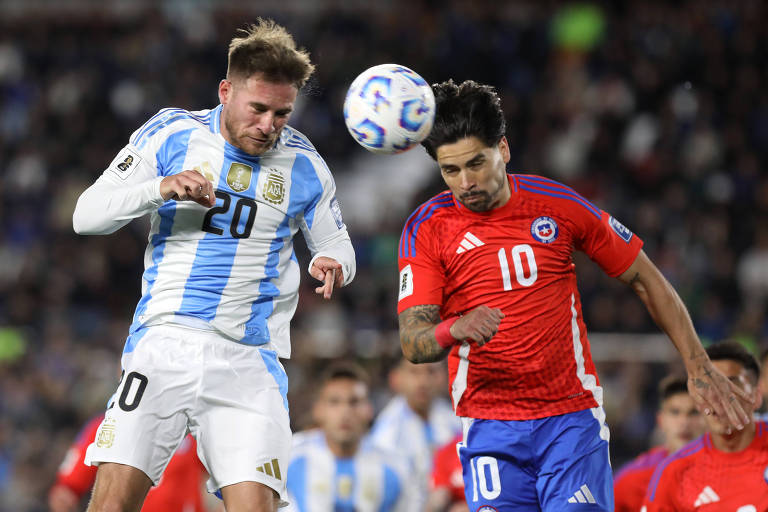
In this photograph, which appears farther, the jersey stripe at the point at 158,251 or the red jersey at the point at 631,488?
the red jersey at the point at 631,488

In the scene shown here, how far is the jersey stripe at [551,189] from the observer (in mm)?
4910

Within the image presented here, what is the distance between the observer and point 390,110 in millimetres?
4660

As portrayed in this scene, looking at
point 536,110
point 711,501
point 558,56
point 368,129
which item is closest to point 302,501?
point 711,501

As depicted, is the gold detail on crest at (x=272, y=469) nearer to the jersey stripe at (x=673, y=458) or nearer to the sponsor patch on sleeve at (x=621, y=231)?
the sponsor patch on sleeve at (x=621, y=231)

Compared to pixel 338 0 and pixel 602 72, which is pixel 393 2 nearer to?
pixel 338 0

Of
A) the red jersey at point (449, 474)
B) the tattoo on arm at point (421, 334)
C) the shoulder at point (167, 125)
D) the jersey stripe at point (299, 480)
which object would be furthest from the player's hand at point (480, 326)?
the red jersey at point (449, 474)

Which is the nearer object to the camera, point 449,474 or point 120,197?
point 120,197

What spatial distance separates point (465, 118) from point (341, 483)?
12.7ft

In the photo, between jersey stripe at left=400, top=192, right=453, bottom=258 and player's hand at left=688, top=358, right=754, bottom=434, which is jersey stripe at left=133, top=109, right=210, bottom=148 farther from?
player's hand at left=688, top=358, right=754, bottom=434

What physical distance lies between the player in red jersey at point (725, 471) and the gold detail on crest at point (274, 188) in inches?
99.9

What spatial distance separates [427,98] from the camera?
4.70m

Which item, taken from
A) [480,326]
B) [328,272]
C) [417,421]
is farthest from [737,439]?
[417,421]

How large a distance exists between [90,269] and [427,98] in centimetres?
993

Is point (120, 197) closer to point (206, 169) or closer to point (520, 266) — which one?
point (206, 169)
